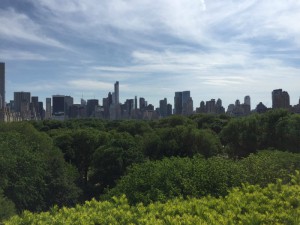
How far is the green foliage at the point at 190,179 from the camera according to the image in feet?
38.5

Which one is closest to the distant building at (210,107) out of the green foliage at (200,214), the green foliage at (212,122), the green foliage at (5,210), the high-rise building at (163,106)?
the high-rise building at (163,106)

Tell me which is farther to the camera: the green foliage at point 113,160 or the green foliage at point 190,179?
the green foliage at point 113,160

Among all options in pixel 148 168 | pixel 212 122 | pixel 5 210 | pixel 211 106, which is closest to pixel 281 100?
pixel 212 122

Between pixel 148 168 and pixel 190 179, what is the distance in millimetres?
2113

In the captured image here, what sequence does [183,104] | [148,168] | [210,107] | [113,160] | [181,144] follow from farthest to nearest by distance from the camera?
[183,104] < [210,107] < [181,144] < [113,160] < [148,168]

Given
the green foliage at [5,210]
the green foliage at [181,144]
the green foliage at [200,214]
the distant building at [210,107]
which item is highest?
the distant building at [210,107]

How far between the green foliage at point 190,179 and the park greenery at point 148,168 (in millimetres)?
31

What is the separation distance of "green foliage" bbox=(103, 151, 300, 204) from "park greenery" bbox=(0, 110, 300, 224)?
31 mm

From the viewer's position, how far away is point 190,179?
12.2 m

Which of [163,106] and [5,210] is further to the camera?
[163,106]

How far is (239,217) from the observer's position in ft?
19.3

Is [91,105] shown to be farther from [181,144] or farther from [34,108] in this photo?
[181,144]

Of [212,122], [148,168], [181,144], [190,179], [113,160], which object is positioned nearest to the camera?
[190,179]

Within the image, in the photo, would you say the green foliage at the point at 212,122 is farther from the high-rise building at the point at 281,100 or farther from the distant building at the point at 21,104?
the distant building at the point at 21,104
